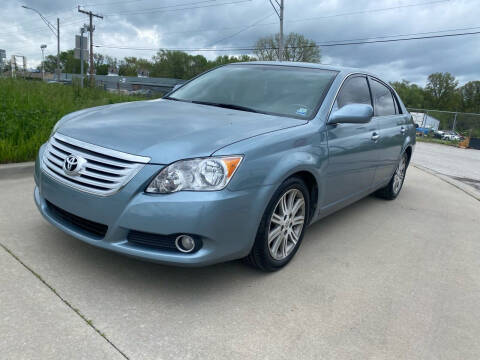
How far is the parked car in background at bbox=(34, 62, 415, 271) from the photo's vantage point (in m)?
2.44

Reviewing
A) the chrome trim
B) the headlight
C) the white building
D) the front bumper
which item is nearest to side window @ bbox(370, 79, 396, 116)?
the front bumper

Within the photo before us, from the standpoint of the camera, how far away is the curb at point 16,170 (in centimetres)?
488

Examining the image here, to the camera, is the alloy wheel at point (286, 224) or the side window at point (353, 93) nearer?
the alloy wheel at point (286, 224)

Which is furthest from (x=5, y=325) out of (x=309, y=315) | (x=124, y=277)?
(x=309, y=315)

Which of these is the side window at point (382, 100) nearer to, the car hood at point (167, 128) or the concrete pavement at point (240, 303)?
the concrete pavement at point (240, 303)

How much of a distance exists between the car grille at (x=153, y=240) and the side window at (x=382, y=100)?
3.04 metres

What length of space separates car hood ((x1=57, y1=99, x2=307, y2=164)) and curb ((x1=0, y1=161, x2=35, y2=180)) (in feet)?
6.63

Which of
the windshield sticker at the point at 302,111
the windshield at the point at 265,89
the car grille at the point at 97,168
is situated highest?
the windshield at the point at 265,89

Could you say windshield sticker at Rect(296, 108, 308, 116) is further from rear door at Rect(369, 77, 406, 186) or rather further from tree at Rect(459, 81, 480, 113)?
tree at Rect(459, 81, 480, 113)

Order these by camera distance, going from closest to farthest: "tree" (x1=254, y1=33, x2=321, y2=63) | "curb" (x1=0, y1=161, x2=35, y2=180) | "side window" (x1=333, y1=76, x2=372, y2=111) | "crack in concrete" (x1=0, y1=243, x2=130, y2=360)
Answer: "crack in concrete" (x1=0, y1=243, x2=130, y2=360), "side window" (x1=333, y1=76, x2=372, y2=111), "curb" (x1=0, y1=161, x2=35, y2=180), "tree" (x1=254, y1=33, x2=321, y2=63)

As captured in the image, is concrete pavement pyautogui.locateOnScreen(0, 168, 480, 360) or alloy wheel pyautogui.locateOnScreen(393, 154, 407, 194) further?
alloy wheel pyautogui.locateOnScreen(393, 154, 407, 194)

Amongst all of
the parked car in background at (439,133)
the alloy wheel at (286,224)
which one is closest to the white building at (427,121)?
the parked car in background at (439,133)

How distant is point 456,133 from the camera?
22422mm

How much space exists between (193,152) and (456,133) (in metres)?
23.3
